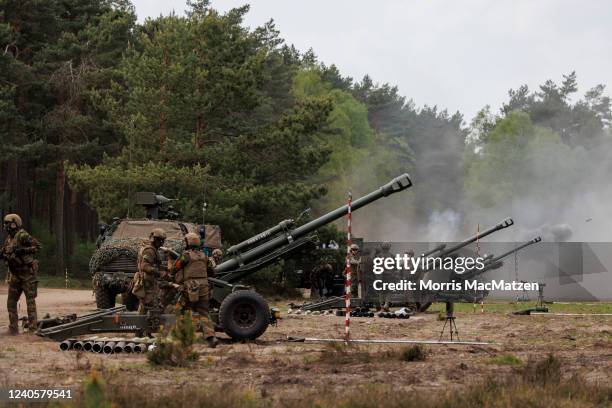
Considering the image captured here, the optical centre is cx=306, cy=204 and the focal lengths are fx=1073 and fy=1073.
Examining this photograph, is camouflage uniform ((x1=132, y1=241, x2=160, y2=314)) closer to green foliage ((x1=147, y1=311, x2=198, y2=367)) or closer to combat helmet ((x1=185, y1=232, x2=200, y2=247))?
combat helmet ((x1=185, y1=232, x2=200, y2=247))

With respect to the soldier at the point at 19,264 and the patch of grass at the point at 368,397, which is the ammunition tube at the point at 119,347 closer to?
the soldier at the point at 19,264

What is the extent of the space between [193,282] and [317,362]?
3.03 m

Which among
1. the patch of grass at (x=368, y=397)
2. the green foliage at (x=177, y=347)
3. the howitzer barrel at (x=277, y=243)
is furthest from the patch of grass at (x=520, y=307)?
→ the patch of grass at (x=368, y=397)

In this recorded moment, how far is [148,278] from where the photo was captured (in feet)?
48.3

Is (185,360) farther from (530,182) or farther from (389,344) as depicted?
(530,182)

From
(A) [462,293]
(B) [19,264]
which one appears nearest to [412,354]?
(A) [462,293]

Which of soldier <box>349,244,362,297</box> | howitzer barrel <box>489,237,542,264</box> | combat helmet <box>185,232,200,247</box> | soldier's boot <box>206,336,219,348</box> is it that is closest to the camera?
soldier's boot <box>206,336,219,348</box>

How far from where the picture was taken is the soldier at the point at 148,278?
14.7 meters

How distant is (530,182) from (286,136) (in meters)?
41.5

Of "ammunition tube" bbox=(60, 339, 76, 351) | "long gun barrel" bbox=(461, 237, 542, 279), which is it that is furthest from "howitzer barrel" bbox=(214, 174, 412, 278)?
"ammunition tube" bbox=(60, 339, 76, 351)

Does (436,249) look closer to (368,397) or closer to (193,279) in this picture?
(193,279)

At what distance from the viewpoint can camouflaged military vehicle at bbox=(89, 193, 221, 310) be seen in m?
20.6

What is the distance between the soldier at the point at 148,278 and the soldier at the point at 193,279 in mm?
505

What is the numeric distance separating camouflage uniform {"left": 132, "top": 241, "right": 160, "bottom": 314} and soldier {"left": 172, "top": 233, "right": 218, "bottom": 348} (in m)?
0.50
